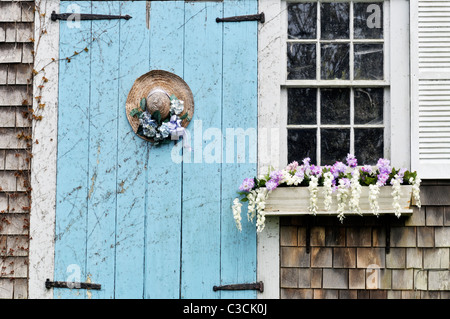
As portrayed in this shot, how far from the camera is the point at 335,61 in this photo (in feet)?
12.9

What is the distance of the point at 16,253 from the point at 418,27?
3.03 metres

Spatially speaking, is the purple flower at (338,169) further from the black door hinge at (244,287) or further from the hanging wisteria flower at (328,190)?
the black door hinge at (244,287)

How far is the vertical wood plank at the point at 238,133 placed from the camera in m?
3.77

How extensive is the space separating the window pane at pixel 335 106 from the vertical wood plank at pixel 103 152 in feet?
4.53

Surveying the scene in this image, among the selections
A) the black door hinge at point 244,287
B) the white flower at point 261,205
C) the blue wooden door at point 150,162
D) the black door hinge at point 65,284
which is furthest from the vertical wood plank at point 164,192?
the white flower at point 261,205

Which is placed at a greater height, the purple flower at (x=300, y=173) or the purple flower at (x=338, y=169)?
the purple flower at (x=338, y=169)

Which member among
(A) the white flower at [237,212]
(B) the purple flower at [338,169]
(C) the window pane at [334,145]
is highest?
(C) the window pane at [334,145]

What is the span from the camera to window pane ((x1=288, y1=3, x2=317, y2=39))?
3945 mm

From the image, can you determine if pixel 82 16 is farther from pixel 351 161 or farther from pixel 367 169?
pixel 367 169

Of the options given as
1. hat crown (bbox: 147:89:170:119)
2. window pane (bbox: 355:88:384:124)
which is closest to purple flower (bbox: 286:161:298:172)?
window pane (bbox: 355:88:384:124)

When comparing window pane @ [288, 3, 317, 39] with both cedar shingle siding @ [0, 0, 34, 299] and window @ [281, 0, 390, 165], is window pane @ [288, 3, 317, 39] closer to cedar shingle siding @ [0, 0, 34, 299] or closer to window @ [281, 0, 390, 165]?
window @ [281, 0, 390, 165]
